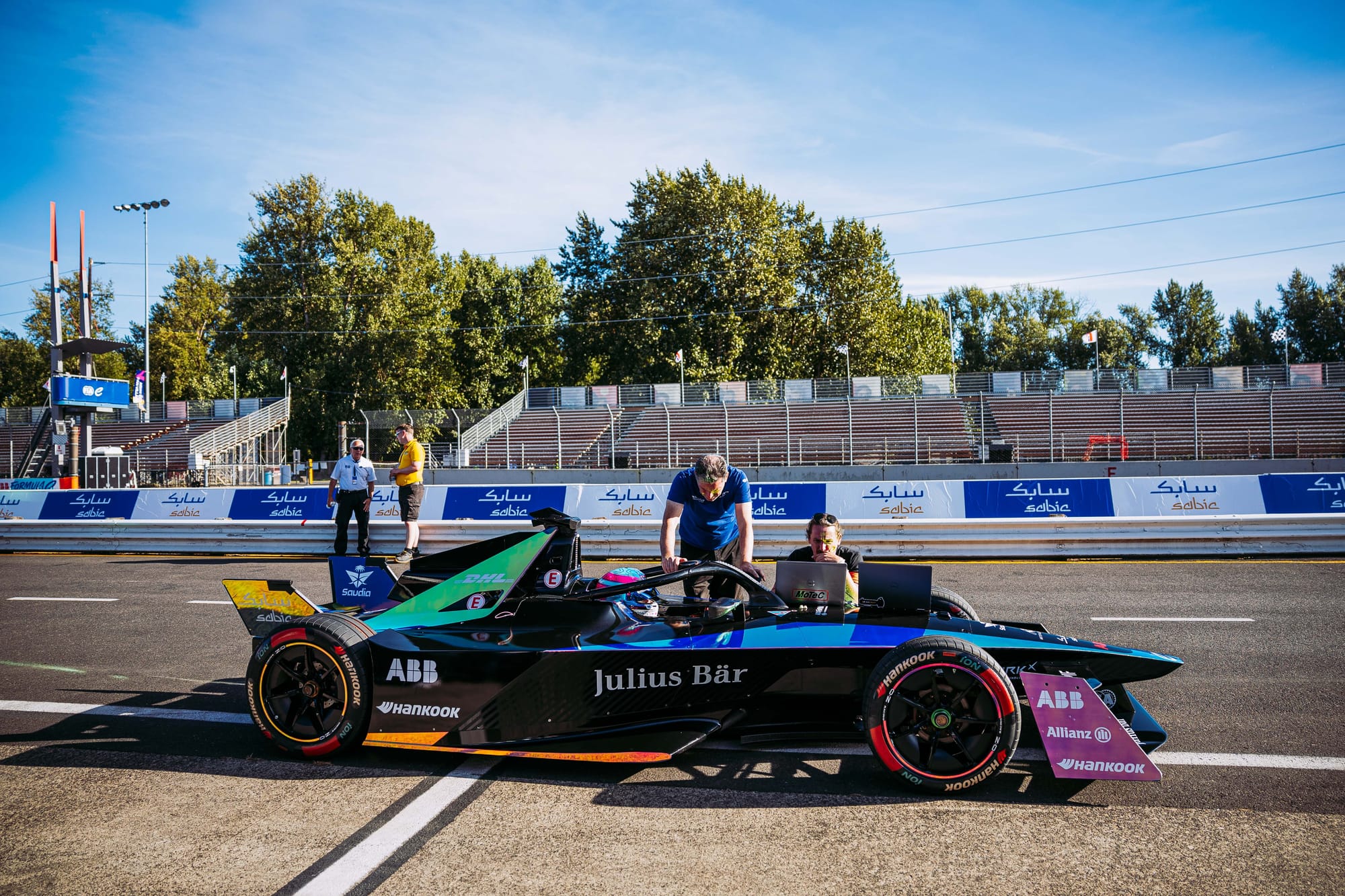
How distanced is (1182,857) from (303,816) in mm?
3542

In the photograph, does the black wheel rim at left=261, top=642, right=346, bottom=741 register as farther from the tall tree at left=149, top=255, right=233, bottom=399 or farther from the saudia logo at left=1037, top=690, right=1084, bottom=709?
the tall tree at left=149, top=255, right=233, bottom=399

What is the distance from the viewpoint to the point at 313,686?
14.6 feet

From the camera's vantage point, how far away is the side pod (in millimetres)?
4883

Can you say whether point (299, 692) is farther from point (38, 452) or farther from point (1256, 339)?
point (1256, 339)

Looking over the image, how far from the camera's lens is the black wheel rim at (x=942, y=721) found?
12.6ft

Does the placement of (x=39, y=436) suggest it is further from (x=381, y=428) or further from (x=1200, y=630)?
(x=1200, y=630)

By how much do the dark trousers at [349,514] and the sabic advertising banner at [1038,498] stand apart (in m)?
8.75

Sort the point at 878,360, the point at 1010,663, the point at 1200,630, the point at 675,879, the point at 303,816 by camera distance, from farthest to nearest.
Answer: the point at 878,360, the point at 1200,630, the point at 1010,663, the point at 303,816, the point at 675,879

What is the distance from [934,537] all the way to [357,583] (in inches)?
339

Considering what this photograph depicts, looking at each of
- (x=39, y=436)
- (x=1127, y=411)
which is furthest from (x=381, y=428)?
(x=1127, y=411)

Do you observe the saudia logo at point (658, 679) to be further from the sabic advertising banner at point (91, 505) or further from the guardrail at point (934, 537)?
the sabic advertising banner at point (91, 505)

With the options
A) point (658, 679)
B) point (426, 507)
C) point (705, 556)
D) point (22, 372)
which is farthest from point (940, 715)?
point (22, 372)

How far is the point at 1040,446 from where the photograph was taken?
29.1 m

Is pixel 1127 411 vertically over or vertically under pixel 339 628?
over
